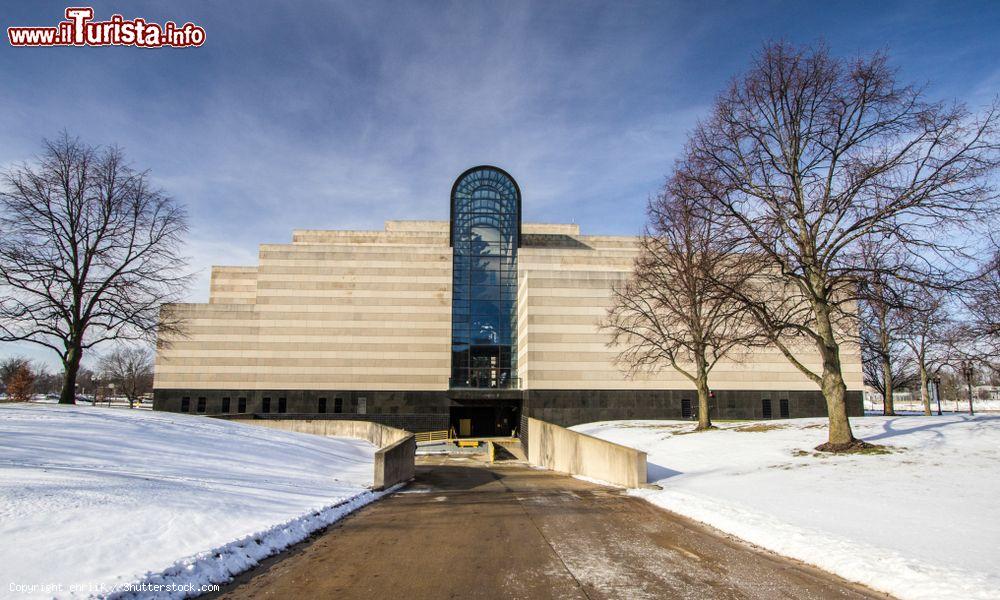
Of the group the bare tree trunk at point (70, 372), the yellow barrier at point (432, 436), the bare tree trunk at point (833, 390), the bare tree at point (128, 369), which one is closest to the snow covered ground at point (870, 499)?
the bare tree trunk at point (833, 390)

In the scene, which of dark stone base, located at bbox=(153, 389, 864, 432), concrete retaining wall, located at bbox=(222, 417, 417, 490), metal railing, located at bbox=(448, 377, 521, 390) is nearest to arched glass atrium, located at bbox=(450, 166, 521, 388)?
metal railing, located at bbox=(448, 377, 521, 390)

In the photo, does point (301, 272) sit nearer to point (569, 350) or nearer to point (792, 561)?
point (569, 350)

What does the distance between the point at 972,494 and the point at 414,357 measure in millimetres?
43241

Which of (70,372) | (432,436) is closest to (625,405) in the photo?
(432,436)

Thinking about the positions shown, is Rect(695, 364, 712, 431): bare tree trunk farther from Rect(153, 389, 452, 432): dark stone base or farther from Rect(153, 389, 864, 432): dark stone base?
Rect(153, 389, 452, 432): dark stone base

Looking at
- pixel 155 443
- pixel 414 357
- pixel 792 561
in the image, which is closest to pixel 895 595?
pixel 792 561

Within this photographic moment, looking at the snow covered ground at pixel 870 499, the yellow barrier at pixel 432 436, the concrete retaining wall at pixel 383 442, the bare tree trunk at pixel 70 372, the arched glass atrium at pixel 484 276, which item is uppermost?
the arched glass atrium at pixel 484 276

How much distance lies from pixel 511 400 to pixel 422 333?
10.4m

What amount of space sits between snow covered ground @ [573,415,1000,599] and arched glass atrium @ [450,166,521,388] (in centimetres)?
3121

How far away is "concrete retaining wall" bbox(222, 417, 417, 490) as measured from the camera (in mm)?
15039

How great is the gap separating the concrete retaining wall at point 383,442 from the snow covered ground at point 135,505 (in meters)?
0.88

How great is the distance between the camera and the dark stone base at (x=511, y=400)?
4253 centimetres

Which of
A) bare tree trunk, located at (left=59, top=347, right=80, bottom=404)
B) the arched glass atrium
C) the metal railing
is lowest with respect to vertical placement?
the metal railing

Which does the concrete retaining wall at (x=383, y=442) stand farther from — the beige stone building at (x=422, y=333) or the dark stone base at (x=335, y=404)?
the beige stone building at (x=422, y=333)
